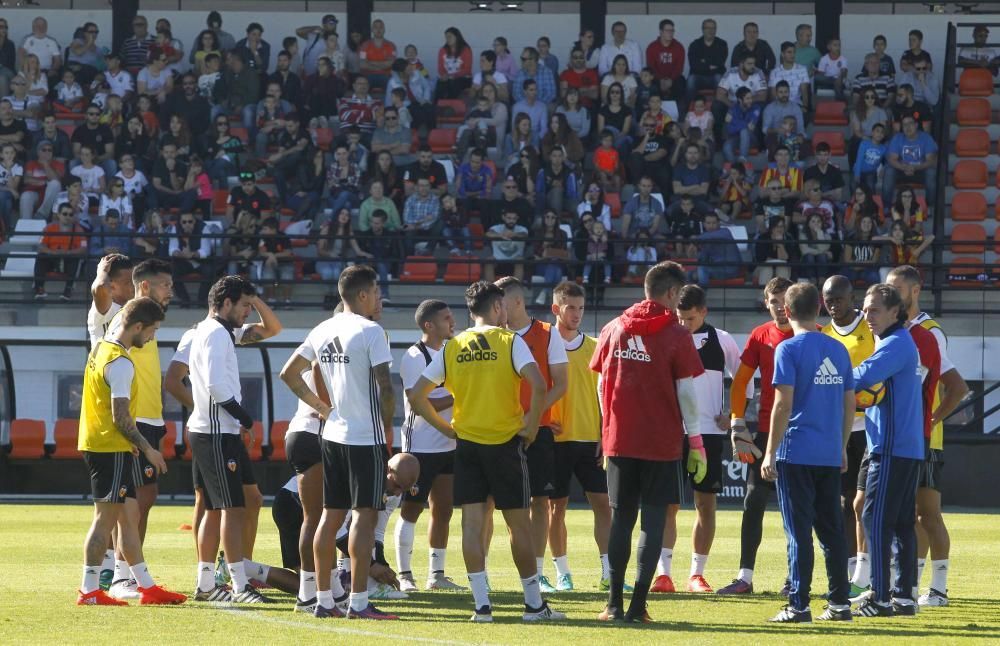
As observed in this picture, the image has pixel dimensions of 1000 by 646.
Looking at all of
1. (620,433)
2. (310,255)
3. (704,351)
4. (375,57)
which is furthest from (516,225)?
(620,433)

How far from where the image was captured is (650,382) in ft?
30.2

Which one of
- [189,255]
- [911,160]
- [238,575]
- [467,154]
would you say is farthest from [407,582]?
[911,160]

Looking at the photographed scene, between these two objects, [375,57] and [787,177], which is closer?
[787,177]

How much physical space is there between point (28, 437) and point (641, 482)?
45.7 feet

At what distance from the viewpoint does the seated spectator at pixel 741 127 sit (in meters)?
26.7

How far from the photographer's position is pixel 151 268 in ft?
35.8

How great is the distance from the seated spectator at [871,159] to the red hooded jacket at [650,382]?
17594 mm

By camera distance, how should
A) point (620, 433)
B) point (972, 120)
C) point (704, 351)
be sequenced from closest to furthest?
point (620, 433), point (704, 351), point (972, 120)

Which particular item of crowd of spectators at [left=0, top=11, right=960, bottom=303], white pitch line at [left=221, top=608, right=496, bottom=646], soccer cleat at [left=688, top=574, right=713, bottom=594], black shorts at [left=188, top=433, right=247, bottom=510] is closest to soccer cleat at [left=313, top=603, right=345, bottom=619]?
white pitch line at [left=221, top=608, right=496, bottom=646]

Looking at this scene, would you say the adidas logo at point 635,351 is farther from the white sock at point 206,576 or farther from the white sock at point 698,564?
the white sock at point 206,576

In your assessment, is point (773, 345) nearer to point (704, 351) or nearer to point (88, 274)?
point (704, 351)

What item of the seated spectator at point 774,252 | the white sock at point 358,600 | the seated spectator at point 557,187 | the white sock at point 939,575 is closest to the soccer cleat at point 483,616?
the white sock at point 358,600

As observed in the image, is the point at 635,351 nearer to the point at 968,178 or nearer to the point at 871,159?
the point at 871,159

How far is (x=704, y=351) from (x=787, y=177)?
582 inches
